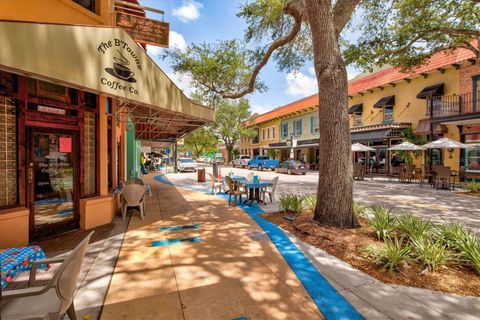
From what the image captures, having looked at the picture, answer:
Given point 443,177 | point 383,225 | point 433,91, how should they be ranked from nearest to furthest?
point 383,225 → point 443,177 → point 433,91

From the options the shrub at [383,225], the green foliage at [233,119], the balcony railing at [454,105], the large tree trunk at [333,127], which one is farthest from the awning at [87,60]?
the green foliage at [233,119]

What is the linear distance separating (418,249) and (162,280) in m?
3.91

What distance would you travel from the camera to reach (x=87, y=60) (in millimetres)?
3742

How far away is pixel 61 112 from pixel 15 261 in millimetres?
3519

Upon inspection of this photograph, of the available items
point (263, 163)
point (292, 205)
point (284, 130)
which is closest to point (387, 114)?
point (263, 163)

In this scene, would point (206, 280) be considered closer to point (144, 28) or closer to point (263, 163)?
point (144, 28)

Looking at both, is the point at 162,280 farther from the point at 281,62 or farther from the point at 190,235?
the point at 281,62

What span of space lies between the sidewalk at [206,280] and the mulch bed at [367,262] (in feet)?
3.04

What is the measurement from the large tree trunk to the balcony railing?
1341 centimetres

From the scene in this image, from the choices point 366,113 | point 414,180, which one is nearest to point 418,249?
point 414,180

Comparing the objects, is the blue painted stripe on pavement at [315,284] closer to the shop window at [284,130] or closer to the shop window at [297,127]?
the shop window at [297,127]

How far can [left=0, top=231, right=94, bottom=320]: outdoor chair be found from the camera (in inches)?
78.4

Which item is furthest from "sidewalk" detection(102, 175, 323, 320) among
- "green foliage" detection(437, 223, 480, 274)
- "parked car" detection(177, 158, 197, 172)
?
"parked car" detection(177, 158, 197, 172)

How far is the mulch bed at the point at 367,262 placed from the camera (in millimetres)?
3385
